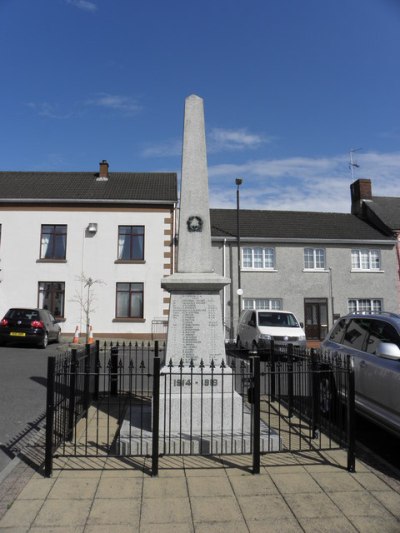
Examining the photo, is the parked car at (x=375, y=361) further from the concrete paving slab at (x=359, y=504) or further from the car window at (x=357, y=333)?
the concrete paving slab at (x=359, y=504)

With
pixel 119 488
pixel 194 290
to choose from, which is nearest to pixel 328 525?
pixel 119 488

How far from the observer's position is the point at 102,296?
21.4 m

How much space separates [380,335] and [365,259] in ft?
65.6

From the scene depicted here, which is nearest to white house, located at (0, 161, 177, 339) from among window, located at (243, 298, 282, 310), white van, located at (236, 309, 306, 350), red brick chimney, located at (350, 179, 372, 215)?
window, located at (243, 298, 282, 310)

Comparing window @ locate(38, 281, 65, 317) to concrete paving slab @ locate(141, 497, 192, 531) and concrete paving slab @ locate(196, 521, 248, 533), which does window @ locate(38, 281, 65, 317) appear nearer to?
concrete paving slab @ locate(141, 497, 192, 531)

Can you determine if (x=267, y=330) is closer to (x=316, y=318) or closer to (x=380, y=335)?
(x=316, y=318)

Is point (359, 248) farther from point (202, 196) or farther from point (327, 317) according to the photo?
point (202, 196)

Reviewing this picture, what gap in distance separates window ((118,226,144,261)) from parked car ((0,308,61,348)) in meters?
6.26

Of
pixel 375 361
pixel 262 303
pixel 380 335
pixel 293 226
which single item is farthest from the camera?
pixel 293 226

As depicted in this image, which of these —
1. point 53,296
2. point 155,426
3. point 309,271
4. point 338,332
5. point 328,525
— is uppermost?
point 309,271

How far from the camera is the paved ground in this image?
342 cm

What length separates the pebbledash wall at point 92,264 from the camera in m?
21.2

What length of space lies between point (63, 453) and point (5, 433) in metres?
1.53

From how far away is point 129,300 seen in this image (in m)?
21.5
